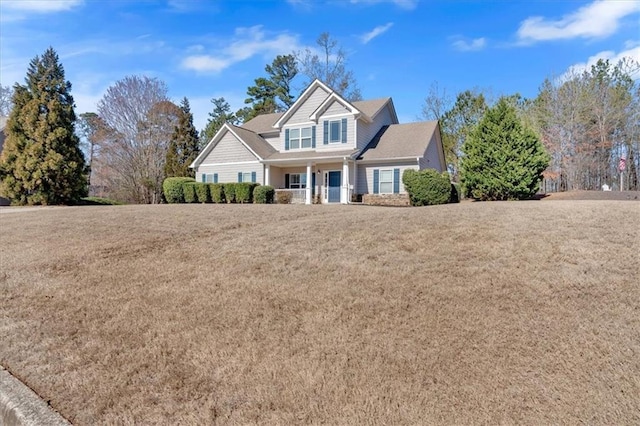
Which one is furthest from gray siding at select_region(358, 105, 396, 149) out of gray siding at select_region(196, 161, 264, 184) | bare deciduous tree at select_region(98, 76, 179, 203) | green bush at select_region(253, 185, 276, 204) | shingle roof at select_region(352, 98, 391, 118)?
bare deciduous tree at select_region(98, 76, 179, 203)

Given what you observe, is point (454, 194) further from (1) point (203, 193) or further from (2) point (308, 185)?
(1) point (203, 193)

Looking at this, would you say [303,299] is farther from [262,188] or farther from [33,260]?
[262,188]

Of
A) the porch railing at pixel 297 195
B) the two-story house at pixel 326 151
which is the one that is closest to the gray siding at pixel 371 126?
the two-story house at pixel 326 151

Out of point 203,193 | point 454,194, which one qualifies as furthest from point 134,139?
point 454,194

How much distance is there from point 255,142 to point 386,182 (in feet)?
29.0

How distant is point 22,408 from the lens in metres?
3.36

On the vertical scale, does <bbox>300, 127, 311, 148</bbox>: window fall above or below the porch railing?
above

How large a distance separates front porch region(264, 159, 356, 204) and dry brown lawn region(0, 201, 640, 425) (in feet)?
47.7

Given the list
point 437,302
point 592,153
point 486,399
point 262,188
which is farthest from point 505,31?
point 592,153

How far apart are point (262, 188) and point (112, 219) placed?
9.51 meters

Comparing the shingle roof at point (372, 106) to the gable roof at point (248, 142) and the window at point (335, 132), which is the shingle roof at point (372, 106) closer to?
the window at point (335, 132)

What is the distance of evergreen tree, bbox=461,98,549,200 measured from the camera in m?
17.3

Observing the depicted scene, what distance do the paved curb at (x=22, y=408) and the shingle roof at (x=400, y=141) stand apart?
1938 centimetres

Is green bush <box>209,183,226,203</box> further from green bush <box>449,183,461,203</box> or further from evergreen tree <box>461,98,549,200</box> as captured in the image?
evergreen tree <box>461,98,549,200</box>
